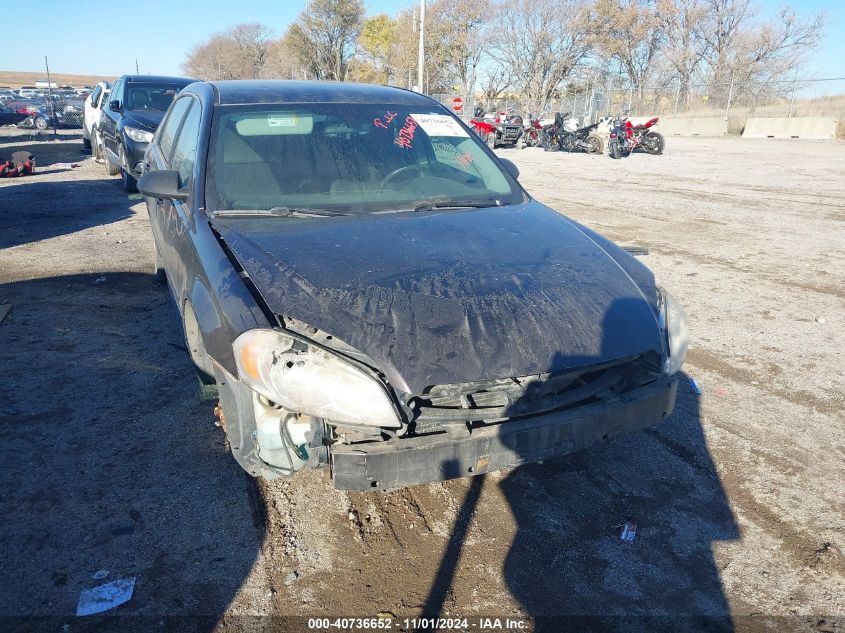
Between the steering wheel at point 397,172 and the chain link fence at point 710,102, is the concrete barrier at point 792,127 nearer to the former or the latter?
the chain link fence at point 710,102

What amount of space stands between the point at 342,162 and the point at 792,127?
30998 millimetres

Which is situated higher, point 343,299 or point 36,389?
point 343,299

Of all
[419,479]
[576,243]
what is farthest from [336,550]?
[576,243]

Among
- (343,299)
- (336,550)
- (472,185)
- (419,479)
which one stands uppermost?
(472,185)

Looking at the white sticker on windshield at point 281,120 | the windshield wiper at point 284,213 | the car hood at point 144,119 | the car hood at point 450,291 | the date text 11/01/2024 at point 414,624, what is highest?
the car hood at point 144,119

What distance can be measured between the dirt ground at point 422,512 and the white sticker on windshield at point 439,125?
205 centimetres

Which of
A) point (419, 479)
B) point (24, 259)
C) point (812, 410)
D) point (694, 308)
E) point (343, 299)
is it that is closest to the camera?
point (419, 479)

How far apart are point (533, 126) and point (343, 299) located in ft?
72.3

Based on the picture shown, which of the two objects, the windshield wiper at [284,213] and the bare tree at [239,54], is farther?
the bare tree at [239,54]

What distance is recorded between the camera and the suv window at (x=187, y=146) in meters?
3.37

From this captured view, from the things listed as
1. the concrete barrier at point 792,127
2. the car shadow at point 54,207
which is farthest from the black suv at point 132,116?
the concrete barrier at point 792,127

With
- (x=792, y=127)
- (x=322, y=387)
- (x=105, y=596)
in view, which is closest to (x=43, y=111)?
(x=105, y=596)

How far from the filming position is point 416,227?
3.03m

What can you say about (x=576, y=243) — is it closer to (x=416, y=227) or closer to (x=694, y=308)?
(x=416, y=227)
